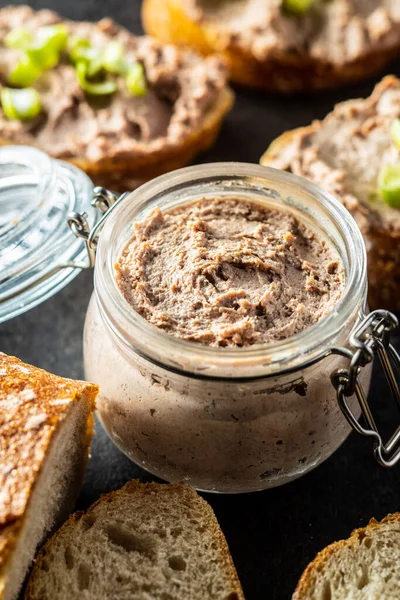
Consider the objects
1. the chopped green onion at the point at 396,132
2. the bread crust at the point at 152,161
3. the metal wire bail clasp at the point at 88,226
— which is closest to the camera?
the metal wire bail clasp at the point at 88,226

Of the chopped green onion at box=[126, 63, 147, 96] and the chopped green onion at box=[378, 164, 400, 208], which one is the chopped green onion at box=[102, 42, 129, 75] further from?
the chopped green onion at box=[378, 164, 400, 208]

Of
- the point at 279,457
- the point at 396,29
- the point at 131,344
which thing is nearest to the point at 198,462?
the point at 279,457

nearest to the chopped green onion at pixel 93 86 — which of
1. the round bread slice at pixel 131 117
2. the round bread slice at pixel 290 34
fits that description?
the round bread slice at pixel 131 117

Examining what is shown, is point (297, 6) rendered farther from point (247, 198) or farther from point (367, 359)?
point (367, 359)

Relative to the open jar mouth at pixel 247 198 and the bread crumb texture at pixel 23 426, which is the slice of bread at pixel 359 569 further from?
the bread crumb texture at pixel 23 426

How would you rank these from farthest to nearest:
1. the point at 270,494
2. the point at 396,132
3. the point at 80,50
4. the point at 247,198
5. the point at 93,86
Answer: the point at 80,50
the point at 93,86
the point at 396,132
the point at 270,494
the point at 247,198

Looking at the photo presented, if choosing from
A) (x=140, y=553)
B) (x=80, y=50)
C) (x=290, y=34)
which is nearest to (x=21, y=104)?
(x=80, y=50)

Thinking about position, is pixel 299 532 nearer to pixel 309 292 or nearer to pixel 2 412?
pixel 309 292
